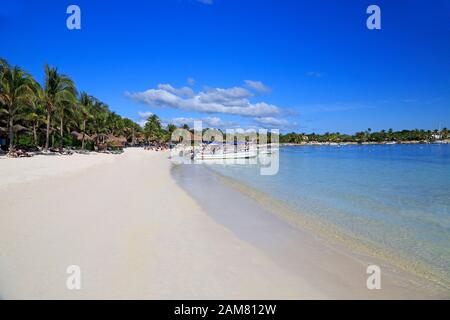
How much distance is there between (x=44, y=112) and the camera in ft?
119

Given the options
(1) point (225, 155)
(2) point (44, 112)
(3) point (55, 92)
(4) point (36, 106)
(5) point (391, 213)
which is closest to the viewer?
(5) point (391, 213)

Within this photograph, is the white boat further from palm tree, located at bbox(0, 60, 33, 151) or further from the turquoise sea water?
the turquoise sea water

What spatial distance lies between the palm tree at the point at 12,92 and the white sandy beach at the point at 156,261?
77.2ft

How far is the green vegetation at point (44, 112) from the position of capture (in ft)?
90.3

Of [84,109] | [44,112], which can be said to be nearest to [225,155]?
[84,109]

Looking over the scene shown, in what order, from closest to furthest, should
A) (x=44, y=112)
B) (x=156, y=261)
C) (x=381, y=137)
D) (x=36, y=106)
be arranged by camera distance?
(x=156, y=261) → (x=36, y=106) → (x=44, y=112) → (x=381, y=137)

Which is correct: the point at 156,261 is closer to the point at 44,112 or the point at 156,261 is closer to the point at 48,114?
the point at 48,114

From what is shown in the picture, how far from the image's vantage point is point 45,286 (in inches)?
151

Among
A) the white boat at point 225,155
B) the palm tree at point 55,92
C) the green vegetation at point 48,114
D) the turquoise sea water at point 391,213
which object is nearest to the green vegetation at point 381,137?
the green vegetation at point 48,114

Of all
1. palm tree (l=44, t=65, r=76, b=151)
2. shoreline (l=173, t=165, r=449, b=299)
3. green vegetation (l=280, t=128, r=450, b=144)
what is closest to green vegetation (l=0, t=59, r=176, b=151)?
palm tree (l=44, t=65, r=76, b=151)

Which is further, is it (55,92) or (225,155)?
(225,155)

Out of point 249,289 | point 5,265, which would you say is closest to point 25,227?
point 5,265

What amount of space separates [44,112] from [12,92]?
958 cm
